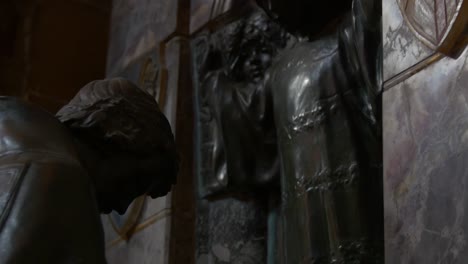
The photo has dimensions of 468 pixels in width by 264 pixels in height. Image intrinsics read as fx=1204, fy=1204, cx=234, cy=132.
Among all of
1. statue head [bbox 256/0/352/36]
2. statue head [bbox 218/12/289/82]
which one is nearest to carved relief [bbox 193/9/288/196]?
statue head [bbox 218/12/289/82]

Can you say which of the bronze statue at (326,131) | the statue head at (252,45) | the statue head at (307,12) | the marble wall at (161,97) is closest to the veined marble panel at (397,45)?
the bronze statue at (326,131)

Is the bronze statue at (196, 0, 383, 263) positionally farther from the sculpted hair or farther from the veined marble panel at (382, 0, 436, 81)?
the sculpted hair

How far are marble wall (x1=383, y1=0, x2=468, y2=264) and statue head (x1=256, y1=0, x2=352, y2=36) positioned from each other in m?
0.85

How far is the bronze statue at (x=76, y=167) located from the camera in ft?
6.80

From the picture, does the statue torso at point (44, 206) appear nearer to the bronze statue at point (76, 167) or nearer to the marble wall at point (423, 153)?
the bronze statue at point (76, 167)

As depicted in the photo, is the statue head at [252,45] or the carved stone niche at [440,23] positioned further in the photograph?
the statue head at [252,45]

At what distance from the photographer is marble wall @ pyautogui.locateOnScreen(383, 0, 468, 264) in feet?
8.32

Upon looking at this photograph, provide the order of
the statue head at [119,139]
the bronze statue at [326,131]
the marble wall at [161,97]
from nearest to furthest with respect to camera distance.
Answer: the statue head at [119,139], the bronze statue at [326,131], the marble wall at [161,97]

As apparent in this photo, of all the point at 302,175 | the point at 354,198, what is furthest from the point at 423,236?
the point at 302,175

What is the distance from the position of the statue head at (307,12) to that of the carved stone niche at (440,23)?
879 mm

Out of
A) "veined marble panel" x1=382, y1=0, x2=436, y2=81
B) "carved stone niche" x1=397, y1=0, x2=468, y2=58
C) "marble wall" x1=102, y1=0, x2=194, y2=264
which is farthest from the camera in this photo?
"marble wall" x1=102, y1=0, x2=194, y2=264

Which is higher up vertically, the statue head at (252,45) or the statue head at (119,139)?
the statue head at (119,139)

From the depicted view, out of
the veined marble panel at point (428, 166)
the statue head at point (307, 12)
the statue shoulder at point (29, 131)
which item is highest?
the statue shoulder at point (29, 131)

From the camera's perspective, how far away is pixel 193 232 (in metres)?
4.06
